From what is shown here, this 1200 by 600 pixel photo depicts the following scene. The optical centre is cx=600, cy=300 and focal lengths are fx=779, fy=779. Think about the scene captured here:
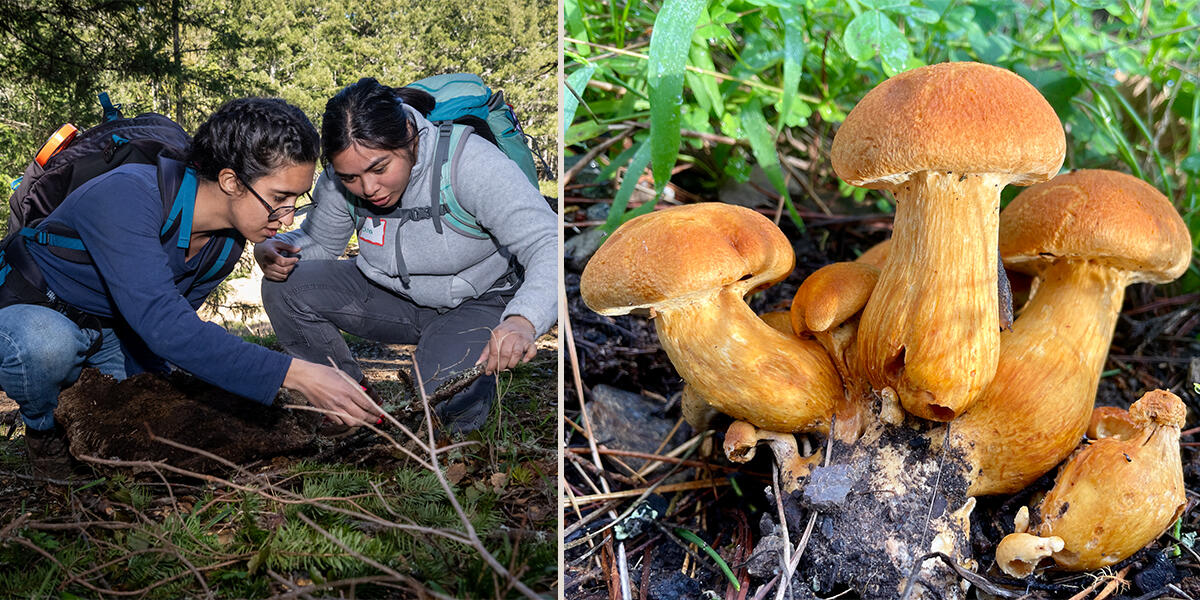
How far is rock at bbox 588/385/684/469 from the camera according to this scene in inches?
104

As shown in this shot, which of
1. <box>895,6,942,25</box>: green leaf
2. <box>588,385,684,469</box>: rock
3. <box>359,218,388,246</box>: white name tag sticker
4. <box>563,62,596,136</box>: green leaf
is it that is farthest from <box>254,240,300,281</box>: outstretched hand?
<box>895,6,942,25</box>: green leaf

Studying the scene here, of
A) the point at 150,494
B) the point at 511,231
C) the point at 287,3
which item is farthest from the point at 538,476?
the point at 287,3

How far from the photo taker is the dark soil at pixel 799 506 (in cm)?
205

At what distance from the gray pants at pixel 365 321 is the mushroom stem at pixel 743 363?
0.49 m

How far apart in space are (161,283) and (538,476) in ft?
3.52

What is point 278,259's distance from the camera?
202 cm

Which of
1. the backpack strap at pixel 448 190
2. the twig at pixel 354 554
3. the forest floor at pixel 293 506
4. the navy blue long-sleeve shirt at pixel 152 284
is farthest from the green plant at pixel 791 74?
the twig at pixel 354 554

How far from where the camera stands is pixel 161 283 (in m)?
1.97

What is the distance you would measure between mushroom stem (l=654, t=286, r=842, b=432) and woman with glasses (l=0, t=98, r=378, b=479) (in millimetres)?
844

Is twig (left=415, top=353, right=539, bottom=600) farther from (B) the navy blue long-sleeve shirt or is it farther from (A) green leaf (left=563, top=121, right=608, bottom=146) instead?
(A) green leaf (left=563, top=121, right=608, bottom=146)

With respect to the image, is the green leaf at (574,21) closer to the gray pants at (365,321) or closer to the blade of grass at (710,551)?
the gray pants at (365,321)

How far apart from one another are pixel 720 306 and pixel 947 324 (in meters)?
0.56

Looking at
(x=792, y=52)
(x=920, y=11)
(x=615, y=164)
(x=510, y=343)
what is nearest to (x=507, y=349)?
(x=510, y=343)

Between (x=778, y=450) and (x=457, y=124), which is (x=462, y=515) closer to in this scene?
(x=778, y=450)
